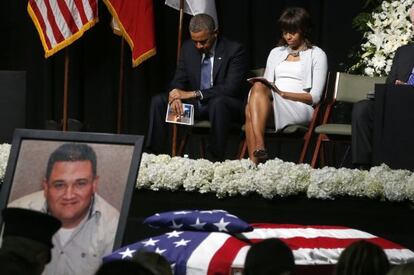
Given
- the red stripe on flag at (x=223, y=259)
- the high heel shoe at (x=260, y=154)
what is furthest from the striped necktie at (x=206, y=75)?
the red stripe on flag at (x=223, y=259)

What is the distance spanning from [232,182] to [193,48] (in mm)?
2306

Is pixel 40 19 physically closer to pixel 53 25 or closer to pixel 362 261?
pixel 53 25

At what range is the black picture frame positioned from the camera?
3844mm

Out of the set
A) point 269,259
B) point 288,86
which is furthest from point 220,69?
point 269,259

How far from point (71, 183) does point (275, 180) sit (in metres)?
1.34

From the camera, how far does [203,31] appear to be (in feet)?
22.8

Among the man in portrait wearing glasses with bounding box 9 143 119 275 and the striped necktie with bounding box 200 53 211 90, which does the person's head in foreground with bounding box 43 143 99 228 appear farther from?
the striped necktie with bounding box 200 53 211 90

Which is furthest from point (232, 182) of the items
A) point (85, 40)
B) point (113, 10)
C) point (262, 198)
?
point (85, 40)

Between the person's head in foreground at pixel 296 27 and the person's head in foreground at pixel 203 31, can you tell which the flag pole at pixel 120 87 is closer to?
the person's head in foreground at pixel 203 31

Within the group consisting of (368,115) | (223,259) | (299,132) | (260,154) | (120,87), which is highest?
(120,87)

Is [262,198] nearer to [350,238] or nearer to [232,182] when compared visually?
[232,182]

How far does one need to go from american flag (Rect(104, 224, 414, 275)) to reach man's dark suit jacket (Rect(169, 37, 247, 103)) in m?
2.91

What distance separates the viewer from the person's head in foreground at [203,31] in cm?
695

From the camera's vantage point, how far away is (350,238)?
4.06 metres
